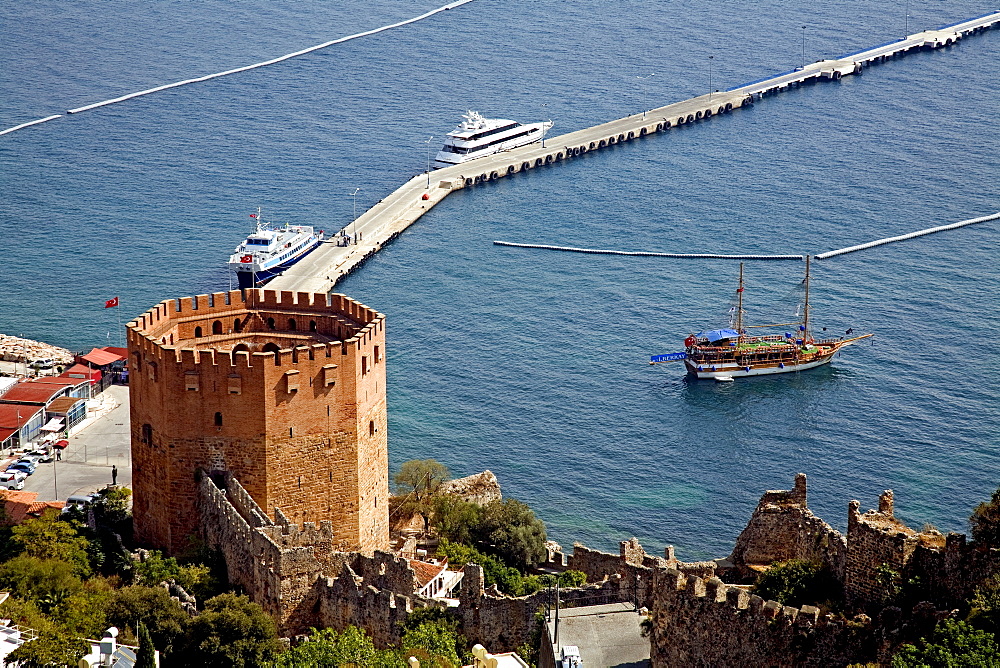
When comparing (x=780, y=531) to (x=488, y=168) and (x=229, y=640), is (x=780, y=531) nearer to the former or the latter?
(x=229, y=640)

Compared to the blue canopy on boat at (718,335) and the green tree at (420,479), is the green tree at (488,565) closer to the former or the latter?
the green tree at (420,479)

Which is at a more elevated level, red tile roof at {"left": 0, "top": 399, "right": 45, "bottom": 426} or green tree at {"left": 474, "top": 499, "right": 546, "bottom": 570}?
red tile roof at {"left": 0, "top": 399, "right": 45, "bottom": 426}

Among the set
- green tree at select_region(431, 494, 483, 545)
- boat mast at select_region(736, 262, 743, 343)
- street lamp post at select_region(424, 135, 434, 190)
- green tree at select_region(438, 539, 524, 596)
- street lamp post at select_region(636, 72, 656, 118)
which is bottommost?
green tree at select_region(438, 539, 524, 596)

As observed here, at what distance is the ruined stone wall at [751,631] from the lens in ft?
145

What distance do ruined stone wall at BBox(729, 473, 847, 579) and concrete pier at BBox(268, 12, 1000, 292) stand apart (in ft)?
207

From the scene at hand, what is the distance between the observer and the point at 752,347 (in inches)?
4594

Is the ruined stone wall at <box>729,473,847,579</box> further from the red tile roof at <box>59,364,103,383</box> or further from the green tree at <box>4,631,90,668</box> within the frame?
the red tile roof at <box>59,364,103,383</box>

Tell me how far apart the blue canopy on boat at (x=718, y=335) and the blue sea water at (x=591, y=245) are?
2208 millimetres

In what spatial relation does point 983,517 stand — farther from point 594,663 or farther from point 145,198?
point 145,198

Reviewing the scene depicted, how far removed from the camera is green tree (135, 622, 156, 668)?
53438mm

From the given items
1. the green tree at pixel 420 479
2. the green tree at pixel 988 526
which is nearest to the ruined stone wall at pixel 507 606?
the green tree at pixel 988 526

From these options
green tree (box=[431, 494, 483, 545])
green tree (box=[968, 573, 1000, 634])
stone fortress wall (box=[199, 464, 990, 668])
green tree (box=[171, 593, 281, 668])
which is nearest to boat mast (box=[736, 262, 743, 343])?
green tree (box=[431, 494, 483, 545])

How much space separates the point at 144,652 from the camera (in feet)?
175

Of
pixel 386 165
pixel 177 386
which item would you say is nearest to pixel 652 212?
pixel 386 165
